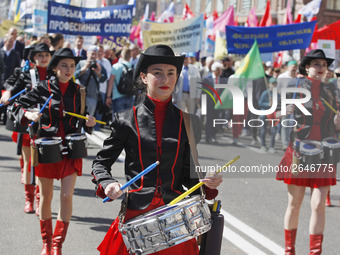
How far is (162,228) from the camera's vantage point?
133 inches

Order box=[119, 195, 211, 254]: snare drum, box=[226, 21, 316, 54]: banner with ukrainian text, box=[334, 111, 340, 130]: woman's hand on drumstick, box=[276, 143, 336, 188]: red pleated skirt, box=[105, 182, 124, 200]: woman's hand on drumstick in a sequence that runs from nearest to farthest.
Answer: box=[119, 195, 211, 254]: snare drum < box=[105, 182, 124, 200]: woman's hand on drumstick < box=[276, 143, 336, 188]: red pleated skirt < box=[334, 111, 340, 130]: woman's hand on drumstick < box=[226, 21, 316, 54]: banner with ukrainian text

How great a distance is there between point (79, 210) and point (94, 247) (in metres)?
1.46

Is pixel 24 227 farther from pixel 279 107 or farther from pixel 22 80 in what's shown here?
pixel 279 107

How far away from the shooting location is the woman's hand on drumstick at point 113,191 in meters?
3.52

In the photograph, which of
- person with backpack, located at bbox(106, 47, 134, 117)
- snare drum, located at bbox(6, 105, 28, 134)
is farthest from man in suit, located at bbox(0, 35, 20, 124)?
snare drum, located at bbox(6, 105, 28, 134)

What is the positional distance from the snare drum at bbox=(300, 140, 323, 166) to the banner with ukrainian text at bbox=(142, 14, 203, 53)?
1058cm

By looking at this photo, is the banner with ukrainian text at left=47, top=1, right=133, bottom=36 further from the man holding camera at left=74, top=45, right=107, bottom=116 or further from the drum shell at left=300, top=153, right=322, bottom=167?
the drum shell at left=300, top=153, right=322, bottom=167

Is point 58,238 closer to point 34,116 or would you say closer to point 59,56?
point 34,116

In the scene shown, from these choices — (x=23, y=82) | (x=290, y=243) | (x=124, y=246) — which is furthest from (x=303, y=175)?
(x=23, y=82)

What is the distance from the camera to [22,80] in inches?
288

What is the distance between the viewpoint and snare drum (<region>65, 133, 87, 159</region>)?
5.84 meters

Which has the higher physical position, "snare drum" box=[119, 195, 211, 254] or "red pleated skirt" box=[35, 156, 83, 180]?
"snare drum" box=[119, 195, 211, 254]

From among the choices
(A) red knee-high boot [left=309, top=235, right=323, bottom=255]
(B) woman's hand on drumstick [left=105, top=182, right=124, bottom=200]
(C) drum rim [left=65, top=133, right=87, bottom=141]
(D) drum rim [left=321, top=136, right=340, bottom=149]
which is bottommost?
(A) red knee-high boot [left=309, top=235, right=323, bottom=255]

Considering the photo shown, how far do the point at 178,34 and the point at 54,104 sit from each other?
10.4 meters
